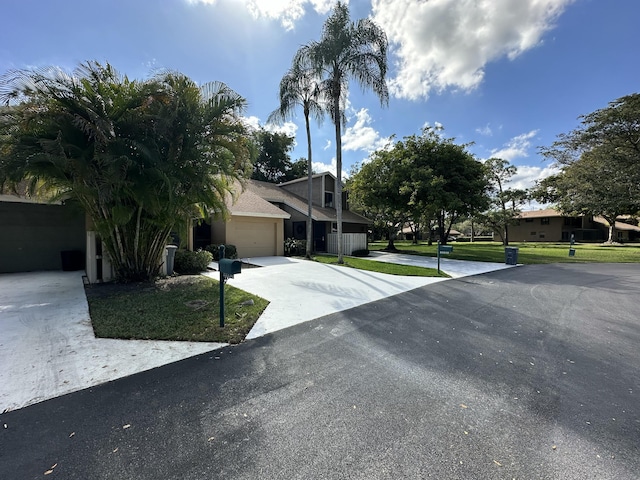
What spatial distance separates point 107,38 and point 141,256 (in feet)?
20.4

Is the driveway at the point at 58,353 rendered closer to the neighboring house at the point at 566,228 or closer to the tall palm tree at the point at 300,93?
the tall palm tree at the point at 300,93

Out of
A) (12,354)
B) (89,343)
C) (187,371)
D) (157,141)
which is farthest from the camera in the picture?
(157,141)

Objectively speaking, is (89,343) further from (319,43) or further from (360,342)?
(319,43)

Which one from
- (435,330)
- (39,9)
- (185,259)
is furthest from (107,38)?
(435,330)

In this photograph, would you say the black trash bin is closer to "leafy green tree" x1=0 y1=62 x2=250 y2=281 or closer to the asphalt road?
A: the asphalt road

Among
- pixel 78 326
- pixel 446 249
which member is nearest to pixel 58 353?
pixel 78 326

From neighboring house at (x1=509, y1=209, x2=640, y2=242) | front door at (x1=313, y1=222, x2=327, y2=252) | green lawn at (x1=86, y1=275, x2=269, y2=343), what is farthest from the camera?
neighboring house at (x1=509, y1=209, x2=640, y2=242)

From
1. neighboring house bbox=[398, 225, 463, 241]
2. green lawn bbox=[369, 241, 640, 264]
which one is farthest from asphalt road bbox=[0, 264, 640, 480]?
neighboring house bbox=[398, 225, 463, 241]

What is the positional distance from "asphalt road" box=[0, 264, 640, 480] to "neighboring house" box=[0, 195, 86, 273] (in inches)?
372

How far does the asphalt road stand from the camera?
195 centimetres

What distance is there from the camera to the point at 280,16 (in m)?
10.5

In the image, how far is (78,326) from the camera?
4660 mm

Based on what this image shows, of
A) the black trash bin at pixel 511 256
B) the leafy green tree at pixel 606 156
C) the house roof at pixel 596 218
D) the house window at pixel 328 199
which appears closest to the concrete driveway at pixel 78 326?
the black trash bin at pixel 511 256

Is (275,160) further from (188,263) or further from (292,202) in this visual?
(188,263)
